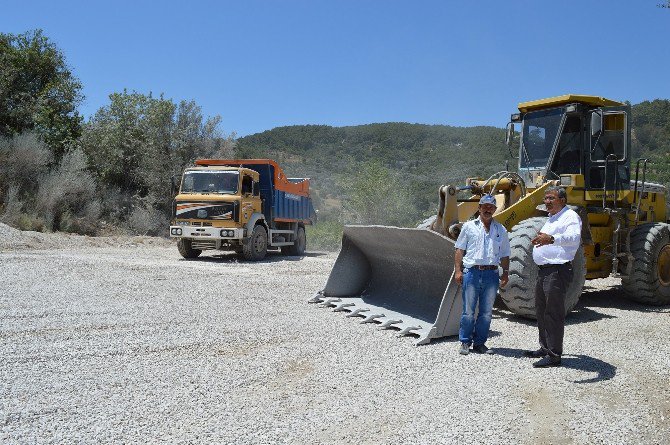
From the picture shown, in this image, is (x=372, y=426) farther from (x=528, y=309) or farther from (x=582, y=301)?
(x=582, y=301)

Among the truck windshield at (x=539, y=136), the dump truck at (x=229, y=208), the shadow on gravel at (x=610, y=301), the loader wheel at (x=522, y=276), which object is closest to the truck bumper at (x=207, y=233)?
the dump truck at (x=229, y=208)

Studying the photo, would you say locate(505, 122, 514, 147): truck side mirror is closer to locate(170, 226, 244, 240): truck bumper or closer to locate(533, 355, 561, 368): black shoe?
locate(533, 355, 561, 368): black shoe

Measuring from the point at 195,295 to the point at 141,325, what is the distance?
2.48 m

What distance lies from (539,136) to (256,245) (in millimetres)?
9312

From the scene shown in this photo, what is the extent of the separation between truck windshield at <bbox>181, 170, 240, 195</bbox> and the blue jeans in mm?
10665

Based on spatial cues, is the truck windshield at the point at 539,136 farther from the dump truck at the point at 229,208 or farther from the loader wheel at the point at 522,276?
the dump truck at the point at 229,208

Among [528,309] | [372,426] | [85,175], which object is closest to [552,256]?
[528,309]

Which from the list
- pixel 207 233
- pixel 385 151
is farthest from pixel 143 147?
pixel 385 151

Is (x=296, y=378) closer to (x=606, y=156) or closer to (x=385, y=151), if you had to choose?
(x=606, y=156)

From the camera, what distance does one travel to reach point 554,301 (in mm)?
5449

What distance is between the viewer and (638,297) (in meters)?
9.22

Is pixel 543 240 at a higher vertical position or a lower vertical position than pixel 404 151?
lower

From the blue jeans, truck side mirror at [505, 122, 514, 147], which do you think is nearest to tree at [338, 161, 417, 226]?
truck side mirror at [505, 122, 514, 147]

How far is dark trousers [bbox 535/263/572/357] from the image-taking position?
17.9ft
